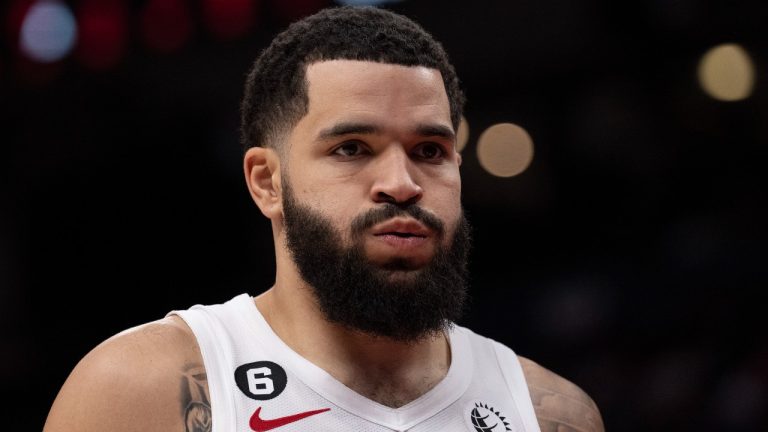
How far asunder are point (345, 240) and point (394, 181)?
19 cm

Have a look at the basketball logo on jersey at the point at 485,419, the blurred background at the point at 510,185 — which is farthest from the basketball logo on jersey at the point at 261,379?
the blurred background at the point at 510,185

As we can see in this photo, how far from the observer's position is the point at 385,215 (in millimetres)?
2121

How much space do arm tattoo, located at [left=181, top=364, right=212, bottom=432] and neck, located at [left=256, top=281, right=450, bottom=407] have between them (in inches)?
11.4

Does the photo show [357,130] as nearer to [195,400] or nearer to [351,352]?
[351,352]

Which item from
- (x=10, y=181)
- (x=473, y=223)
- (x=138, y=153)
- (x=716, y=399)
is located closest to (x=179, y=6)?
(x=138, y=153)

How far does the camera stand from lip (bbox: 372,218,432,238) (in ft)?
6.97

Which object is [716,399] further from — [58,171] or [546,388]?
[58,171]

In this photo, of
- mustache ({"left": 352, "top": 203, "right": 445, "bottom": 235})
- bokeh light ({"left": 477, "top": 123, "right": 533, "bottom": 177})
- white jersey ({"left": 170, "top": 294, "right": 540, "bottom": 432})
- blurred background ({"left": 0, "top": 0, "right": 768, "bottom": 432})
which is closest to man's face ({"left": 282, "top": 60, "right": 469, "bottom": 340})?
mustache ({"left": 352, "top": 203, "right": 445, "bottom": 235})

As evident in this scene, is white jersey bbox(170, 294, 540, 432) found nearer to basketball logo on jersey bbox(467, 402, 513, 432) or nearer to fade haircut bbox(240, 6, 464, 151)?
basketball logo on jersey bbox(467, 402, 513, 432)

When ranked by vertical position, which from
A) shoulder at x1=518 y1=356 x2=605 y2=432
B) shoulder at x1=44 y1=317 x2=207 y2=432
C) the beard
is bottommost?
shoulder at x1=518 y1=356 x2=605 y2=432

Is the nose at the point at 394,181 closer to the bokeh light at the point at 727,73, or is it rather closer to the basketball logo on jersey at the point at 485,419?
the basketball logo on jersey at the point at 485,419

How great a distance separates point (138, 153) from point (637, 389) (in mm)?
3379

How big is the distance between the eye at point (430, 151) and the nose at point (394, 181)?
0.29ft

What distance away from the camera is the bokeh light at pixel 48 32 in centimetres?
498
